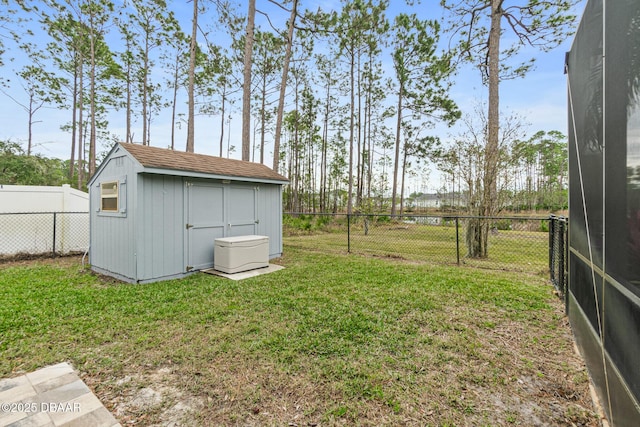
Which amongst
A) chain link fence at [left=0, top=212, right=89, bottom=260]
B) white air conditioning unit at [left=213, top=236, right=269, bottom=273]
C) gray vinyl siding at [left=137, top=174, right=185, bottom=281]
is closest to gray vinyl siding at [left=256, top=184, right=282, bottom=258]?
white air conditioning unit at [left=213, top=236, right=269, bottom=273]

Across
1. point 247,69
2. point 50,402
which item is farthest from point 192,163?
point 247,69

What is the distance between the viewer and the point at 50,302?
3.43 meters

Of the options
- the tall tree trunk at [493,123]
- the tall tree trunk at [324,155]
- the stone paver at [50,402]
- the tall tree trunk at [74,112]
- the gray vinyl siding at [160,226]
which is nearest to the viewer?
the stone paver at [50,402]

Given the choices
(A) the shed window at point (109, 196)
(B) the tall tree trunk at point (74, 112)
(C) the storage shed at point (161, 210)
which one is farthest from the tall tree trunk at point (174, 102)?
(A) the shed window at point (109, 196)

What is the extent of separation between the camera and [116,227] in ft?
15.4

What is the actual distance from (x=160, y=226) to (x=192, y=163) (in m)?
1.29

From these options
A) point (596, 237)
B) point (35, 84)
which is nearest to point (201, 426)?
point (596, 237)

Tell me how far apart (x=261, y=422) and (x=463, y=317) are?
245 cm

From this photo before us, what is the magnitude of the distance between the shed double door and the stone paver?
3.00 metres

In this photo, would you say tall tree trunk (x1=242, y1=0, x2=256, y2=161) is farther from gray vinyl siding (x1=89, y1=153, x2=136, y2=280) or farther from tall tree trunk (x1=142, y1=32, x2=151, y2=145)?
tall tree trunk (x1=142, y1=32, x2=151, y2=145)

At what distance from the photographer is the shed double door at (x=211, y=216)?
495 centimetres

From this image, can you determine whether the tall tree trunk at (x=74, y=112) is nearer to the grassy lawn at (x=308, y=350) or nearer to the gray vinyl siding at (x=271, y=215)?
the gray vinyl siding at (x=271, y=215)

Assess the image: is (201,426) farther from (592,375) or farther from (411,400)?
(592,375)

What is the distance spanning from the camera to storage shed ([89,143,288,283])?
4.36 m
